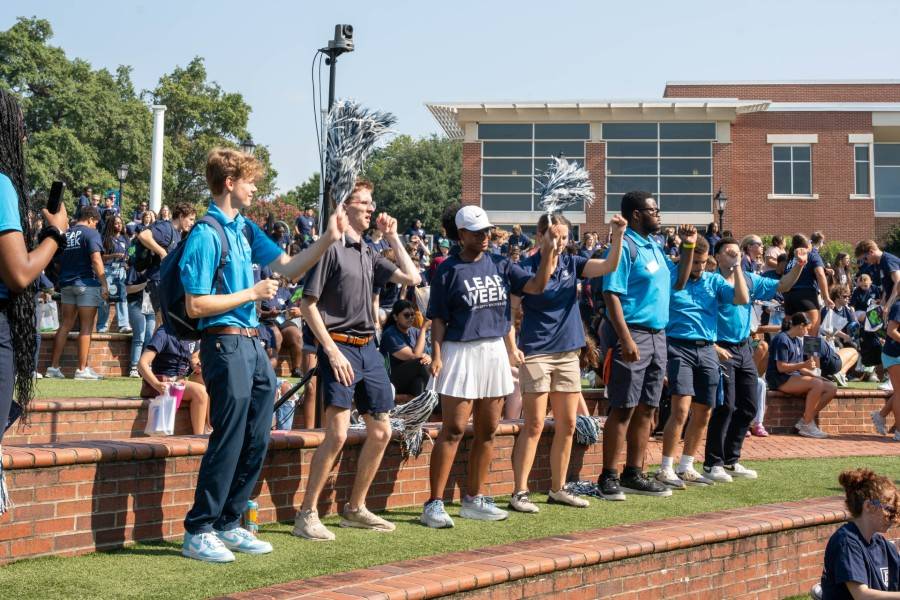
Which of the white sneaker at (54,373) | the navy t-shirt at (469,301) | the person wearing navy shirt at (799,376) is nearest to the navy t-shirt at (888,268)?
the person wearing navy shirt at (799,376)

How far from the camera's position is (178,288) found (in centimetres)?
538

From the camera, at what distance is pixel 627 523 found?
23.0ft

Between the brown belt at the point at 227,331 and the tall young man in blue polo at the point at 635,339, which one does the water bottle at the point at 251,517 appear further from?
the tall young man in blue polo at the point at 635,339

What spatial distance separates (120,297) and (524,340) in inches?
372

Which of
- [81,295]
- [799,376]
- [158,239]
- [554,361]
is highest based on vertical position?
[158,239]

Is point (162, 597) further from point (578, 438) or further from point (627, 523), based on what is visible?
point (578, 438)

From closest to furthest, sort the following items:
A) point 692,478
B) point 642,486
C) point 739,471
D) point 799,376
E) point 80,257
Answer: point 642,486, point 692,478, point 739,471, point 80,257, point 799,376

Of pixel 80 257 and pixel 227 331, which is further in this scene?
pixel 80 257

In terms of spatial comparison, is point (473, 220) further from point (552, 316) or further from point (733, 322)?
point (733, 322)

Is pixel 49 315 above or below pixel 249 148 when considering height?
below

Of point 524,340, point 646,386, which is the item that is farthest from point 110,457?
point 646,386

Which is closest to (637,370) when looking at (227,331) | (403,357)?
(403,357)

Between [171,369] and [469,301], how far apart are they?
343 centimetres

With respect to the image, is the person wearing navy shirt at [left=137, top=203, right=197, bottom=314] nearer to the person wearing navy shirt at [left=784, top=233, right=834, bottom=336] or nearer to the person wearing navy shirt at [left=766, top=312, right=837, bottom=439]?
the person wearing navy shirt at [left=766, top=312, right=837, bottom=439]
